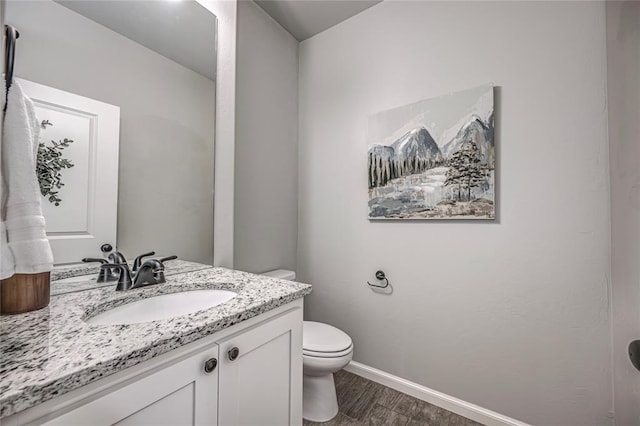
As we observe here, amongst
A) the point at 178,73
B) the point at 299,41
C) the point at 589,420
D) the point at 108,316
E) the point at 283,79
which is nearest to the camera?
the point at 108,316

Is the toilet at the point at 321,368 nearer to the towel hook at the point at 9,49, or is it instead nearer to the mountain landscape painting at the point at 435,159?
the mountain landscape painting at the point at 435,159

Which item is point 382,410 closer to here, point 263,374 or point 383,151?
point 263,374

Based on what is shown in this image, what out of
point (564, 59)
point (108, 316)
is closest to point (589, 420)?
point (564, 59)

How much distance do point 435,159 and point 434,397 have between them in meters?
1.39

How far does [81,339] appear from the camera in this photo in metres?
0.62

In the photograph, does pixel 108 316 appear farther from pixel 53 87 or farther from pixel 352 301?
pixel 352 301

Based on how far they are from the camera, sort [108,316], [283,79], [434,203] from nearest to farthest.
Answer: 1. [108,316]
2. [434,203]
3. [283,79]

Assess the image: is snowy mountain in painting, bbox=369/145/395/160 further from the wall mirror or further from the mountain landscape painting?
the wall mirror

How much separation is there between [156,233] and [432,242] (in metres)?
1.47

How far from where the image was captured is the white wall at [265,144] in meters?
1.74

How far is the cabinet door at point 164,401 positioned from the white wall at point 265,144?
103 centimetres

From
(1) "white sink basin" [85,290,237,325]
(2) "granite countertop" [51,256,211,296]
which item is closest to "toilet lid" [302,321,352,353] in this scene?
(1) "white sink basin" [85,290,237,325]

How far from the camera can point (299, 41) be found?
7.19ft

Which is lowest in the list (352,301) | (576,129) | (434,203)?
(352,301)
